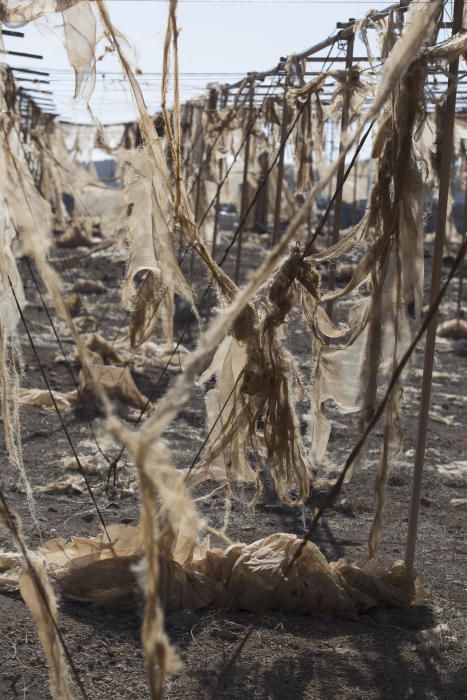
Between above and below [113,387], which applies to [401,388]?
above

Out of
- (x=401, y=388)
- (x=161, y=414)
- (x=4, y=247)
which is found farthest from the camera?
(x=401, y=388)

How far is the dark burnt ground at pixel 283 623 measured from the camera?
10.8 feet

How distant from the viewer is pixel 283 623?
3.79 metres

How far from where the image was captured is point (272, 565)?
391 cm

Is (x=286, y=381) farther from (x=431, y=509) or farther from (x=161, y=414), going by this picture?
(x=431, y=509)

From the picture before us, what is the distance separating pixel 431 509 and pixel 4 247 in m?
3.44

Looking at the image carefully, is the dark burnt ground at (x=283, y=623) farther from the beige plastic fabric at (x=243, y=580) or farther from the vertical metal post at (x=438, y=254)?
the vertical metal post at (x=438, y=254)

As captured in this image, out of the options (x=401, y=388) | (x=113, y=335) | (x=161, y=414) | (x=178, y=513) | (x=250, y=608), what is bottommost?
(x=113, y=335)

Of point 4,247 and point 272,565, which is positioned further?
point 272,565

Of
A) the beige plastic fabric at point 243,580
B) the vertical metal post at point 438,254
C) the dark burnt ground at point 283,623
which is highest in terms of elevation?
the vertical metal post at point 438,254

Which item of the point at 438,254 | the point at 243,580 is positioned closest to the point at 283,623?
the point at 243,580

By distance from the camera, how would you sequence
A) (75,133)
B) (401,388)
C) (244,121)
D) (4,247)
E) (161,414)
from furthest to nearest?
1. (75,133)
2. (244,121)
3. (401,388)
4. (4,247)
5. (161,414)

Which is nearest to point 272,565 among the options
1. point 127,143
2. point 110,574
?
point 110,574

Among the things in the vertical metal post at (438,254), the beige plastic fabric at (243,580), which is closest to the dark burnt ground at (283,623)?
the beige plastic fabric at (243,580)
